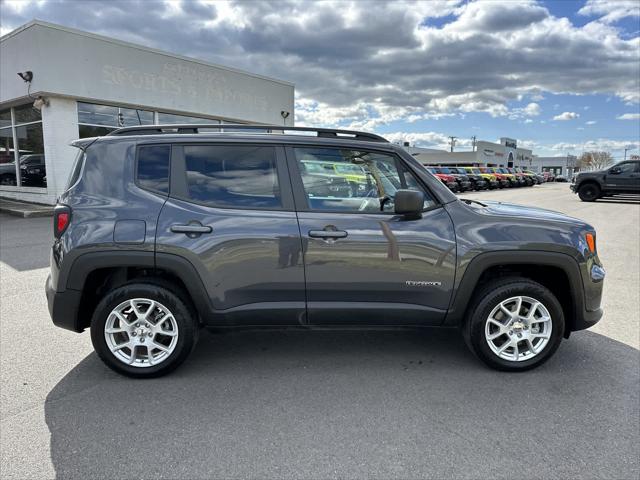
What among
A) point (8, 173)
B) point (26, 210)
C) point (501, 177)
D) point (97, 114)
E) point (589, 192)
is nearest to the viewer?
point (26, 210)

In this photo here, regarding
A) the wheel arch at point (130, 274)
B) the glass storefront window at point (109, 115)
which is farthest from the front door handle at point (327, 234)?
the glass storefront window at point (109, 115)

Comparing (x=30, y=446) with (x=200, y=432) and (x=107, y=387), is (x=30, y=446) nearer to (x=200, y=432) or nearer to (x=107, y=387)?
(x=107, y=387)

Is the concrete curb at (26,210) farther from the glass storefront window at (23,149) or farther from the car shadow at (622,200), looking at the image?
the car shadow at (622,200)

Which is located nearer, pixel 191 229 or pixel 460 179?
pixel 191 229

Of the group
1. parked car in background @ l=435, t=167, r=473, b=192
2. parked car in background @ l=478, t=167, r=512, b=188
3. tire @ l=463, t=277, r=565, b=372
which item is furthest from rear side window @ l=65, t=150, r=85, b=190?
parked car in background @ l=478, t=167, r=512, b=188

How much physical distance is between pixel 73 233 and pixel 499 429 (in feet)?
10.4

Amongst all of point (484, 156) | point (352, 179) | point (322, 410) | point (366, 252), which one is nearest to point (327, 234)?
point (366, 252)

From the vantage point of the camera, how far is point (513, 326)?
11.4 feet

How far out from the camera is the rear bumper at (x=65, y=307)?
3.32 meters

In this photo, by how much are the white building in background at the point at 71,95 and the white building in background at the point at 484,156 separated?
5449cm

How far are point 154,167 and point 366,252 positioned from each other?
5.64ft

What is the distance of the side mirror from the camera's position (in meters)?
3.20

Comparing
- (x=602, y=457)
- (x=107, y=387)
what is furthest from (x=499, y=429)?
(x=107, y=387)

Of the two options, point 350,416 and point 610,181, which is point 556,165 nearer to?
point 610,181
